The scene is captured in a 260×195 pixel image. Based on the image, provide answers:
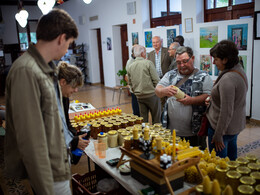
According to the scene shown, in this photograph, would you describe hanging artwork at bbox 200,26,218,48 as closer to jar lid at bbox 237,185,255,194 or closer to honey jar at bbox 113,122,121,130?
honey jar at bbox 113,122,121,130

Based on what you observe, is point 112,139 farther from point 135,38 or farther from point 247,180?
point 135,38

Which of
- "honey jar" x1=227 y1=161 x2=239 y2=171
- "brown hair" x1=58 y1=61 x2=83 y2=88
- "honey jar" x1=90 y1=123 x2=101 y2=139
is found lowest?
"honey jar" x1=90 y1=123 x2=101 y2=139

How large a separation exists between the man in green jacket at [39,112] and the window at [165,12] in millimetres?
6414

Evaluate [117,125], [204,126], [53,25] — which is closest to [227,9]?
[204,126]

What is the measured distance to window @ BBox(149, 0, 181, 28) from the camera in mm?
7172

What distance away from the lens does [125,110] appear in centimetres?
665

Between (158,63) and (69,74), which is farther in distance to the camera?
(158,63)

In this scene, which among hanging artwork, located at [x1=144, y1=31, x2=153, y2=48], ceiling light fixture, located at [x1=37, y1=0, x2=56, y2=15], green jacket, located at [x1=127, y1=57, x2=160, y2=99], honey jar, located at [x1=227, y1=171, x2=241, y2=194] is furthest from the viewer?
hanging artwork, located at [x1=144, y1=31, x2=153, y2=48]

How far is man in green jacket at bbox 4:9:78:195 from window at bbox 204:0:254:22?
5162mm

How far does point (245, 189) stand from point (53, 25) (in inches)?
53.8

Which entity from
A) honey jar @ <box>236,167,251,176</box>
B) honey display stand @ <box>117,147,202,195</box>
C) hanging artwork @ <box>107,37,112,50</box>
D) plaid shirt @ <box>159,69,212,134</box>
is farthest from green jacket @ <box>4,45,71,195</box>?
hanging artwork @ <box>107,37,112,50</box>

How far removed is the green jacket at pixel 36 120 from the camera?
1.15 m

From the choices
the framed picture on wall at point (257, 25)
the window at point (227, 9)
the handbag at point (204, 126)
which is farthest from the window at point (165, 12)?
the handbag at point (204, 126)

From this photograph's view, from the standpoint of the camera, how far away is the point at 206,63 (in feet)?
19.3
